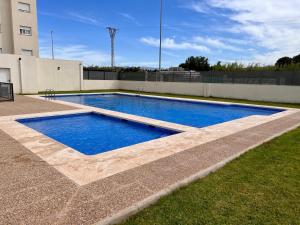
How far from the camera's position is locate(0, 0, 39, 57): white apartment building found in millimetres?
24766

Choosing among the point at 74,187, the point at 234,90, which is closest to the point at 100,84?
the point at 234,90

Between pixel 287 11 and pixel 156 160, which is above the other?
pixel 287 11

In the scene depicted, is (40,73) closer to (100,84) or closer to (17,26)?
(17,26)

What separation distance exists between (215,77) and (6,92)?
16598 millimetres

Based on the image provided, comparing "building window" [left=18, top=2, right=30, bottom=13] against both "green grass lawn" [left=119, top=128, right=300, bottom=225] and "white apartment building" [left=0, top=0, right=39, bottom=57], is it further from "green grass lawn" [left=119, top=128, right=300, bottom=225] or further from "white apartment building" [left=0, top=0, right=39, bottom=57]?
"green grass lawn" [left=119, top=128, right=300, bottom=225]

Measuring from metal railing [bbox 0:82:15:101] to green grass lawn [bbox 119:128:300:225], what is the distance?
47.8 ft

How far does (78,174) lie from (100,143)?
3.66 meters

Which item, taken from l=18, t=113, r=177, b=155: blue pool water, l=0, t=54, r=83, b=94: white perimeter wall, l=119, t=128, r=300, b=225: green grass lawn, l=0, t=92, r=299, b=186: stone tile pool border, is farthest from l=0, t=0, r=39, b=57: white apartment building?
l=119, t=128, r=300, b=225: green grass lawn

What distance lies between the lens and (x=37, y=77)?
21.8m

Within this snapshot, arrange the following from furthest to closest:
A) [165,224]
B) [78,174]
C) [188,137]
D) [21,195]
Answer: [188,137] → [78,174] → [21,195] → [165,224]

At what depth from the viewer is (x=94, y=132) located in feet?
29.2

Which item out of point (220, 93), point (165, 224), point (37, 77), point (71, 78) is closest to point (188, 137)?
point (165, 224)

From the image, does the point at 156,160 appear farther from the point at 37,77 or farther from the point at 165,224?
the point at 37,77

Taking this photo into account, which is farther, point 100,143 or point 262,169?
point 100,143
